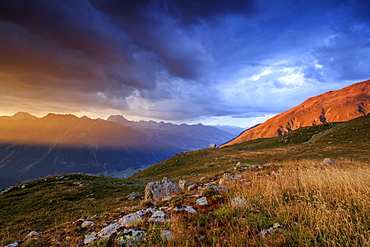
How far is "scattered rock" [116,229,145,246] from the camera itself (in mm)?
5230

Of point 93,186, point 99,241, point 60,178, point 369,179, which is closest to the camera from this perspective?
point 99,241

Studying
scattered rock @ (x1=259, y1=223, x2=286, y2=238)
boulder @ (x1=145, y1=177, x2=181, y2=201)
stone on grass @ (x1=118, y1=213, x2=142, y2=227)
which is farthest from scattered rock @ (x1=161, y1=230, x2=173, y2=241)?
boulder @ (x1=145, y1=177, x2=181, y2=201)

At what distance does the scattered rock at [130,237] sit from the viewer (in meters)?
5.23

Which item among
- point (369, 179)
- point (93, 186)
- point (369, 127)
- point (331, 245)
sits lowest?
point (93, 186)

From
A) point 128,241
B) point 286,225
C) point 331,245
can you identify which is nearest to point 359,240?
point 331,245

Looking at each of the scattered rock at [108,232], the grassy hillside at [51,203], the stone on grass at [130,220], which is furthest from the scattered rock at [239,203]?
the grassy hillside at [51,203]

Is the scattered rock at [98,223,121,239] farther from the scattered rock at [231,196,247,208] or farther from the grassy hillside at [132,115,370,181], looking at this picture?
the grassy hillside at [132,115,370,181]

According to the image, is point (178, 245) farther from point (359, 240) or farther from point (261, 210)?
point (359, 240)

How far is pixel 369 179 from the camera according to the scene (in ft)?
25.9

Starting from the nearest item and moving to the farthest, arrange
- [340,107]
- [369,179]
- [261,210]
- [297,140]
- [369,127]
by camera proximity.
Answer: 1. [261,210]
2. [369,179]
3. [369,127]
4. [297,140]
5. [340,107]

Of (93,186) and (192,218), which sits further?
(93,186)

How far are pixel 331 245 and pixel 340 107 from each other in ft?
897

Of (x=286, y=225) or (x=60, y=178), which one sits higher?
(x=286, y=225)

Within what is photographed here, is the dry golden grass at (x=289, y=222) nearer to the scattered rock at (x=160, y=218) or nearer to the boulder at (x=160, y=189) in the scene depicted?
the scattered rock at (x=160, y=218)
